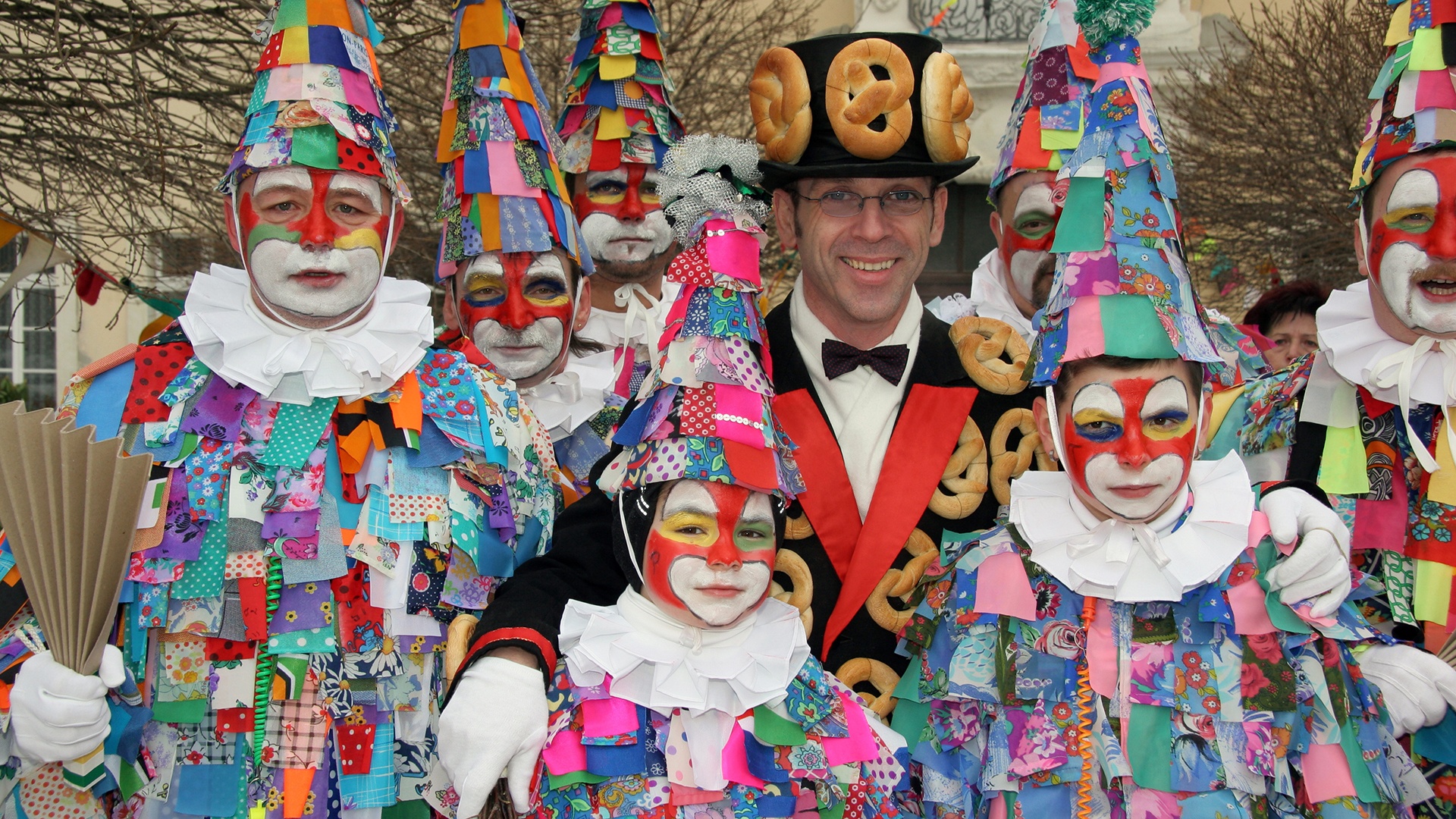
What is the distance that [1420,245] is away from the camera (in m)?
3.18

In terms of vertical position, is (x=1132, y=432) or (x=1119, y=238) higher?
(x=1119, y=238)

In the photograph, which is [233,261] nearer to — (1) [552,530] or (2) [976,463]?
(1) [552,530]

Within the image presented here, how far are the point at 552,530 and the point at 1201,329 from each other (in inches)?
65.1

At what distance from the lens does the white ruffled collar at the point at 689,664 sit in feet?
9.04

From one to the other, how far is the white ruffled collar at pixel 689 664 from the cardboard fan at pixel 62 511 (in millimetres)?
961

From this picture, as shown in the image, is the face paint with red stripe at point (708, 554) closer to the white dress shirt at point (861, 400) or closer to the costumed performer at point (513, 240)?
the white dress shirt at point (861, 400)

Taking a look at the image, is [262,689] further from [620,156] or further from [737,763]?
[620,156]

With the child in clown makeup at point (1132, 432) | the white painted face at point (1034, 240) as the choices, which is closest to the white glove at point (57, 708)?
the child in clown makeup at point (1132, 432)

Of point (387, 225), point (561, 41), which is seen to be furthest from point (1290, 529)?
point (561, 41)

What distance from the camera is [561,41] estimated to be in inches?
296

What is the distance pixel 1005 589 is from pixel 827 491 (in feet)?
1.67

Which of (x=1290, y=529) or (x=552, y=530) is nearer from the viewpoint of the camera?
(x=1290, y=529)

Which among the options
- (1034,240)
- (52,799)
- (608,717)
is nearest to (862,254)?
(1034,240)

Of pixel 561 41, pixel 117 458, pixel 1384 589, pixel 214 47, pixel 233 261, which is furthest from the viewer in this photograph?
pixel 233 261
